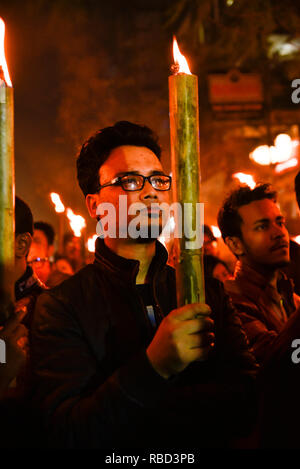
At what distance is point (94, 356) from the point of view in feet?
5.78

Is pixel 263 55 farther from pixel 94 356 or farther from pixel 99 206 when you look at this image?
pixel 94 356

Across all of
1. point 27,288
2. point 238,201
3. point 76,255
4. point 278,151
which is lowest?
point 27,288

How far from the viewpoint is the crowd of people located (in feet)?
4.68

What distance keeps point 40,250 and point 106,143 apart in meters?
3.32

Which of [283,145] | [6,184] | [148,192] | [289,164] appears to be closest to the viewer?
[6,184]

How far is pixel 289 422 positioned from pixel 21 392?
45.9 inches

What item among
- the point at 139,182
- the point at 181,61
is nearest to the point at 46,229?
the point at 139,182

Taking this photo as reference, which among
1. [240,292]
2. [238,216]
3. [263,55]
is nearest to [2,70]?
[240,292]

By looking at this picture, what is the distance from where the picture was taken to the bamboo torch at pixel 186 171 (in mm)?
1189

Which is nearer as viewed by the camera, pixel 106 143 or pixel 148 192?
pixel 148 192

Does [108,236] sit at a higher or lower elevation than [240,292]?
higher

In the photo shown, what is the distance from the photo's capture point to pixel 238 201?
3.33 metres

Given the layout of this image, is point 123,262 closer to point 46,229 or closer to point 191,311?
point 191,311

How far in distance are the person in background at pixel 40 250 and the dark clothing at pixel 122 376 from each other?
334cm
